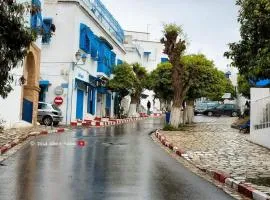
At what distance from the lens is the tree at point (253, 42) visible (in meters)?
11.3

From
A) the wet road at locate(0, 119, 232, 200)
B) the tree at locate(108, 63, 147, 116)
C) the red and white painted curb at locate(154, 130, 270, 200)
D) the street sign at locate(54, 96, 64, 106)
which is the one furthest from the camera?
the tree at locate(108, 63, 147, 116)

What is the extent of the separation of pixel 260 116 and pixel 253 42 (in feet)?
37.3

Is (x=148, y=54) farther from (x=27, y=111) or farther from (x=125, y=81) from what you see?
(x=27, y=111)

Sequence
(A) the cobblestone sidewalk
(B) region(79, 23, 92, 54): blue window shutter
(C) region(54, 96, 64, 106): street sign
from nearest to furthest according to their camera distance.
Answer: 1. (A) the cobblestone sidewalk
2. (C) region(54, 96, 64, 106): street sign
3. (B) region(79, 23, 92, 54): blue window shutter

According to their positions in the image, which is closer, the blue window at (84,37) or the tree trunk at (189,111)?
the blue window at (84,37)

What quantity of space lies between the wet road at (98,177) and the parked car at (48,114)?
16406 mm

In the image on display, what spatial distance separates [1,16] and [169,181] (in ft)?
16.8

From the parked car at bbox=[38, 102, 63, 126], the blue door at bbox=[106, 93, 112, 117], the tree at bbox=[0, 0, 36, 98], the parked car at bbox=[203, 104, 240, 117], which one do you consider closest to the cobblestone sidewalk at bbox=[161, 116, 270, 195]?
the tree at bbox=[0, 0, 36, 98]

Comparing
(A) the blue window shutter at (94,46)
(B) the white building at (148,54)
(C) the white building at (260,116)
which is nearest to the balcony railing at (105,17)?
(A) the blue window shutter at (94,46)

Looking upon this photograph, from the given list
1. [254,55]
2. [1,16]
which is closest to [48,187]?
[1,16]

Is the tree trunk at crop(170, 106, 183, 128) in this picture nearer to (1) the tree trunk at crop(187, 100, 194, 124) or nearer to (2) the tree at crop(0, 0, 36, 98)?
(1) the tree trunk at crop(187, 100, 194, 124)

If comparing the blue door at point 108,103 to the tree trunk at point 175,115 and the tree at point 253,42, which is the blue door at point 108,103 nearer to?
the tree trunk at point 175,115

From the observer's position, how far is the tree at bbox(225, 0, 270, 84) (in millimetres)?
11297

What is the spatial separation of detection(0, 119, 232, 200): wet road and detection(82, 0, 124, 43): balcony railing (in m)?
26.4
